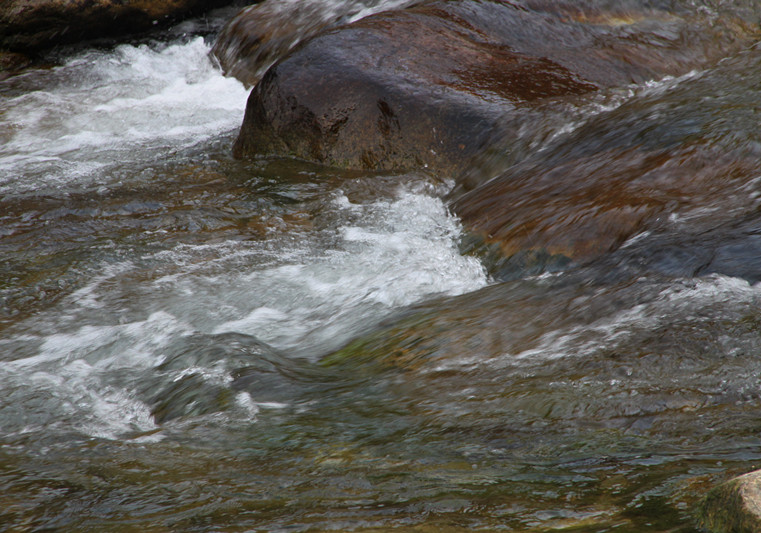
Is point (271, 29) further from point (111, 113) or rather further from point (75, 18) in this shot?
point (75, 18)

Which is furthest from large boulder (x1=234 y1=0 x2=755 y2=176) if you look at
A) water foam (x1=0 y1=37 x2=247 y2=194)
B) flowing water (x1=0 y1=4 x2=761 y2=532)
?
water foam (x1=0 y1=37 x2=247 y2=194)

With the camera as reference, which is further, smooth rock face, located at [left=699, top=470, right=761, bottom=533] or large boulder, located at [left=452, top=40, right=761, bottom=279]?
large boulder, located at [left=452, top=40, right=761, bottom=279]

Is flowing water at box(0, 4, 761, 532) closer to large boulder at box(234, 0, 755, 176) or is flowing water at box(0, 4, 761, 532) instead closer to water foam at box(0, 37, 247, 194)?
large boulder at box(234, 0, 755, 176)

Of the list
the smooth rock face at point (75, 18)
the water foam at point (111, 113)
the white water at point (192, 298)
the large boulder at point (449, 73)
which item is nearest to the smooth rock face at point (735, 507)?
the white water at point (192, 298)

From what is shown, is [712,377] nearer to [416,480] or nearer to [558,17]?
[416,480]

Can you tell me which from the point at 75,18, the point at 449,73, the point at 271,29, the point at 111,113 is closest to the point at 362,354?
the point at 449,73

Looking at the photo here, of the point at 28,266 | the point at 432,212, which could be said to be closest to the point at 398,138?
the point at 432,212

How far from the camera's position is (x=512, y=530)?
1699mm

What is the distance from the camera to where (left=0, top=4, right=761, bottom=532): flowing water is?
1.99 meters

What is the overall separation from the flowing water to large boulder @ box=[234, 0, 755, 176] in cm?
29

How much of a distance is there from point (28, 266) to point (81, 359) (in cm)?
133

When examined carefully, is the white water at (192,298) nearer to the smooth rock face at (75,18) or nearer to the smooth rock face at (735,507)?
the smooth rock face at (735,507)

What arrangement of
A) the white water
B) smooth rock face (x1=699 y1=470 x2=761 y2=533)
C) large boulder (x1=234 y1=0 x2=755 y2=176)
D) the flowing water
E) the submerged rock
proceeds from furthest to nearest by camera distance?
1. the submerged rock
2. large boulder (x1=234 y1=0 x2=755 y2=176)
3. the white water
4. the flowing water
5. smooth rock face (x1=699 y1=470 x2=761 y2=533)

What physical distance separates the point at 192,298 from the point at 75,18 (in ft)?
27.5
